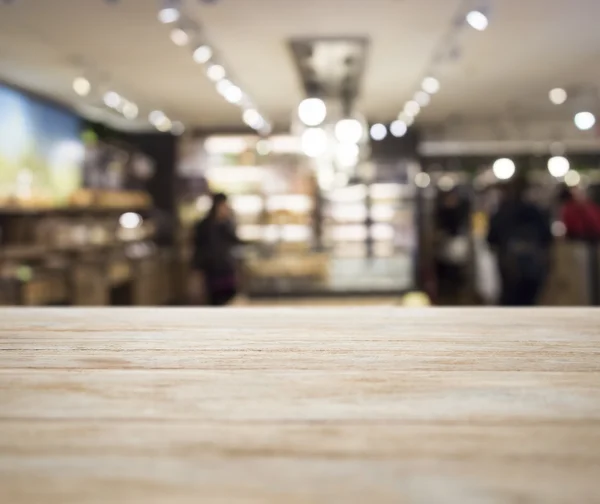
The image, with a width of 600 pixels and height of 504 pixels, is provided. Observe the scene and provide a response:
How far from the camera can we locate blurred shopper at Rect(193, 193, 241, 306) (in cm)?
597

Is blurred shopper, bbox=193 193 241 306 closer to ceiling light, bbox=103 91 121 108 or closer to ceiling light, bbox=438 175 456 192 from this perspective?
ceiling light, bbox=103 91 121 108

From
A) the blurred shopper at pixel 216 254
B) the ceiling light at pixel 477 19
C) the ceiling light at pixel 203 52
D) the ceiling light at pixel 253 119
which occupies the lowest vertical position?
the blurred shopper at pixel 216 254

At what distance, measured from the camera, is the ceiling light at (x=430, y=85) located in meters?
8.21

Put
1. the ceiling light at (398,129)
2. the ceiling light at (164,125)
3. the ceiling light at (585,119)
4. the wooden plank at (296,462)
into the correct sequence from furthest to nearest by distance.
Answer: the ceiling light at (398,129) < the ceiling light at (164,125) < the ceiling light at (585,119) < the wooden plank at (296,462)

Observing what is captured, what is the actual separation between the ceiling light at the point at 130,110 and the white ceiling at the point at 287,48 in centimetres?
21

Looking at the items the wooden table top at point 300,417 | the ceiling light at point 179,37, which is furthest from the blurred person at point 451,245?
the wooden table top at point 300,417

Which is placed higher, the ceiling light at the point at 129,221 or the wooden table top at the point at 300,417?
the ceiling light at the point at 129,221

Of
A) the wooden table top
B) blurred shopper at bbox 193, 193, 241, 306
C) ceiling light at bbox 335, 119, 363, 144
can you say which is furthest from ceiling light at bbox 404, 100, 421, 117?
the wooden table top

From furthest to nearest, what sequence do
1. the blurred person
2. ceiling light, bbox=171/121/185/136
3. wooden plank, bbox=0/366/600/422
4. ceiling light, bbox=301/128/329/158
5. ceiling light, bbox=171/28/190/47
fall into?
ceiling light, bbox=171/121/185/136
the blurred person
ceiling light, bbox=301/128/329/158
ceiling light, bbox=171/28/190/47
wooden plank, bbox=0/366/600/422

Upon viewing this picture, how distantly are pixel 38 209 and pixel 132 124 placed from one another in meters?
4.61

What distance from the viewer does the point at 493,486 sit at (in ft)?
1.67

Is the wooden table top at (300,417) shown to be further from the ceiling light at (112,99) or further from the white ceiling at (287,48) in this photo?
the ceiling light at (112,99)

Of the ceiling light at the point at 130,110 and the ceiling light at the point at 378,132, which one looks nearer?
the ceiling light at the point at 130,110

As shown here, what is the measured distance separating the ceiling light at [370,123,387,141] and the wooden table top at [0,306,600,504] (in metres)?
11.2
